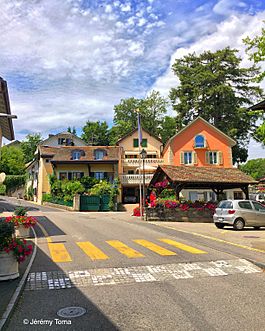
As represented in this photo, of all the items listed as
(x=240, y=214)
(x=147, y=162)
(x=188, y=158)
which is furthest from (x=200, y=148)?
(x=240, y=214)

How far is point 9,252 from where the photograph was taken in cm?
748

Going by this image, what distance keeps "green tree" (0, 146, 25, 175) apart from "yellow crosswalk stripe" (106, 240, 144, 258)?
64.3 metres

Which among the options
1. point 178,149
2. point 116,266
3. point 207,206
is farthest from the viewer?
point 178,149

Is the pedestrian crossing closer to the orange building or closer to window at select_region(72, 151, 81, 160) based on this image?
the orange building

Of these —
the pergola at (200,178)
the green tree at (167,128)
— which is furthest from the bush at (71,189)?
the green tree at (167,128)

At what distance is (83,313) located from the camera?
223 inches

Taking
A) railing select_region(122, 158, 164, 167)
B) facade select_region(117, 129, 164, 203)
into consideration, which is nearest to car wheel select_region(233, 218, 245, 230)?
facade select_region(117, 129, 164, 203)

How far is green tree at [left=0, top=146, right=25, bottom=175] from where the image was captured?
7375 cm

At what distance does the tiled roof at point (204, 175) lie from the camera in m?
25.3

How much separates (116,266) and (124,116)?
60.6 meters

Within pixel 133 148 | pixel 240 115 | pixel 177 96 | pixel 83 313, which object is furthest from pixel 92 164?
pixel 83 313

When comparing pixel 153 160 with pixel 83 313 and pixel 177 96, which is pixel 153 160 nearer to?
pixel 177 96

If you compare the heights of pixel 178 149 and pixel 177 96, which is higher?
pixel 177 96

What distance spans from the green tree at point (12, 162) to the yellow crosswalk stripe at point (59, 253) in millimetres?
63847
